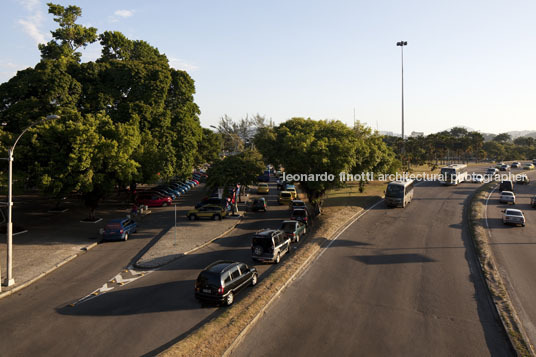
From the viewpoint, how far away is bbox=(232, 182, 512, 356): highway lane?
37.5 ft

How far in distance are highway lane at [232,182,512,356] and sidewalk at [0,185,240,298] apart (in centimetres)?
1032

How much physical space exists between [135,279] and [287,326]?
955 centimetres

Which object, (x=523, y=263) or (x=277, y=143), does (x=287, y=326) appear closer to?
(x=523, y=263)

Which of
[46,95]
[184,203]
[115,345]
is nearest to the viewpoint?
[115,345]

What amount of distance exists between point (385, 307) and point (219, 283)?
23.5ft

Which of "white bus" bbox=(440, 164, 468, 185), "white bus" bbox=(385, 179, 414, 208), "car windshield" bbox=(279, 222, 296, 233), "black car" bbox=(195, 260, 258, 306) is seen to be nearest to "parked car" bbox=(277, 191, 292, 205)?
"white bus" bbox=(385, 179, 414, 208)

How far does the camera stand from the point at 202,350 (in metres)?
10.5

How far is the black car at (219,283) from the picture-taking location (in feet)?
46.2

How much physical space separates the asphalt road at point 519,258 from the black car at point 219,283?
37.0 ft

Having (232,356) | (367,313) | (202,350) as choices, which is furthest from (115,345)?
(367,313)

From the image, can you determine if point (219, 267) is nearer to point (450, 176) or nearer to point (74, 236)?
point (74, 236)

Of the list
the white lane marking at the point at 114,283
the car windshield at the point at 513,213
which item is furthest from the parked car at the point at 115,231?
the car windshield at the point at 513,213

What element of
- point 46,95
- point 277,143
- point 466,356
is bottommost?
point 466,356

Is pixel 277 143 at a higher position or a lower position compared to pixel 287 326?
higher
